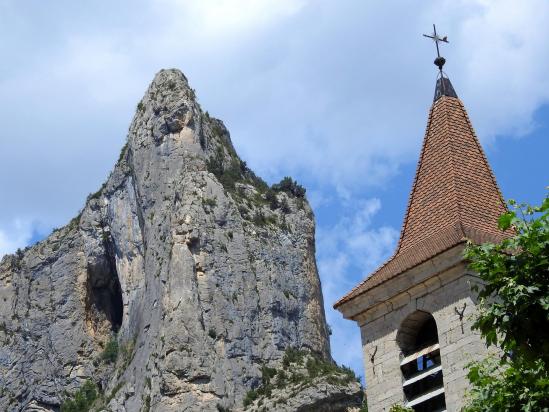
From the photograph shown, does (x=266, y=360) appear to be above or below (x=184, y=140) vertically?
below

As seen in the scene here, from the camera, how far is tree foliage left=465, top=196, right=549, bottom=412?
50.2 feet

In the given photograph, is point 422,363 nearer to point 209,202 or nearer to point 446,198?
point 446,198

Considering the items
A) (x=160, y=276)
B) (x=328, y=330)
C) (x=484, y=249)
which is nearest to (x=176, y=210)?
(x=160, y=276)

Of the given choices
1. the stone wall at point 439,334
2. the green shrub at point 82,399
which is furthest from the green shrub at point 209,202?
the stone wall at point 439,334

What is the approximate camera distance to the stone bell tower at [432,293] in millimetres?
20078

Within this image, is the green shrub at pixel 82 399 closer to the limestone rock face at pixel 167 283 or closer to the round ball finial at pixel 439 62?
the limestone rock face at pixel 167 283

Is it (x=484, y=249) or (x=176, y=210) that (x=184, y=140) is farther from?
(x=484, y=249)

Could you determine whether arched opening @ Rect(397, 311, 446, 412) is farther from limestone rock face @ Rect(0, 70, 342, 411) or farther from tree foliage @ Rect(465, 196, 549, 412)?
limestone rock face @ Rect(0, 70, 342, 411)

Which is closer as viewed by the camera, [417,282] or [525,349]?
[525,349]

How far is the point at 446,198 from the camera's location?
22234 mm

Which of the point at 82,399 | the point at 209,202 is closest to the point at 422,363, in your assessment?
the point at 209,202

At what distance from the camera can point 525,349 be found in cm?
1539

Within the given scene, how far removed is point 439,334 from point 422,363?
1.88ft

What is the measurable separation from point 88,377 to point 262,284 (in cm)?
1336
